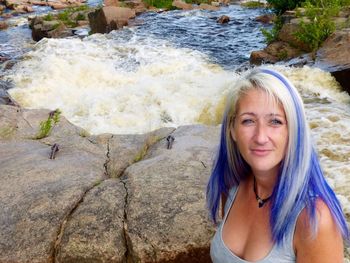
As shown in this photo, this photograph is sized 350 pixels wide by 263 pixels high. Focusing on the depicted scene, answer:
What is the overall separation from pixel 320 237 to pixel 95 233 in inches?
93.4

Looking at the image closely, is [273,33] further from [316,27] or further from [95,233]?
[95,233]

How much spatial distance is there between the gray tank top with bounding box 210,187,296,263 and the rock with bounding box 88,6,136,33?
1754 centimetres

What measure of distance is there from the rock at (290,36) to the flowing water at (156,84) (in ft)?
4.56

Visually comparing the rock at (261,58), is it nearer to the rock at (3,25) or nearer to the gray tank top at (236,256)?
the gray tank top at (236,256)

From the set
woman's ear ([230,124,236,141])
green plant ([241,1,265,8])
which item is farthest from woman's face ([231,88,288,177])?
green plant ([241,1,265,8])

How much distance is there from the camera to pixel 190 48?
14.5 meters

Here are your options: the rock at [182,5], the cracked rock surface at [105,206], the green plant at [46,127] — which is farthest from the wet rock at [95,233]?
the rock at [182,5]

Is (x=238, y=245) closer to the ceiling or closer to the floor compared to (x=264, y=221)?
closer to the floor

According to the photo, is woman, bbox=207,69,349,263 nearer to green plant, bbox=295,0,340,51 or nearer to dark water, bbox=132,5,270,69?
green plant, bbox=295,0,340,51

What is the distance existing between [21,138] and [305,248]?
17.2 feet

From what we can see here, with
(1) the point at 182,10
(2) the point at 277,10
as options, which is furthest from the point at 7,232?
(1) the point at 182,10

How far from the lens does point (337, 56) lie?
9.90 meters

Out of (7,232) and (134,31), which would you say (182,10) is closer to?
(134,31)

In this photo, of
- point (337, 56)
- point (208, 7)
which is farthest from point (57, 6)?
point (337, 56)
